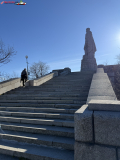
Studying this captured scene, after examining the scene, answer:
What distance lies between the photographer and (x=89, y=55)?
2020 centimetres

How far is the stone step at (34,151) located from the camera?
2686 mm

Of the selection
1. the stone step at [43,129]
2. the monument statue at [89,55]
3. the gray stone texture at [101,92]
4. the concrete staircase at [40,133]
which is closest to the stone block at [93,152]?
the concrete staircase at [40,133]

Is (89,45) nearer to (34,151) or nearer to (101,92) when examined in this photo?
(101,92)

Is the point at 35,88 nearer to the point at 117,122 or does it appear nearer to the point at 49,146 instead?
the point at 49,146

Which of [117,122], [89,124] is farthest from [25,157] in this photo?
[117,122]

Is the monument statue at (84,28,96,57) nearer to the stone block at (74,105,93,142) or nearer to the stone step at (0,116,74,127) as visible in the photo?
the stone step at (0,116,74,127)

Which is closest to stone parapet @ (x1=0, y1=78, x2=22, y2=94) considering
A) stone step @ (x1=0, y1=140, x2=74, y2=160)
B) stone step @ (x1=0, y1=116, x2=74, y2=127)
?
stone step @ (x1=0, y1=116, x2=74, y2=127)

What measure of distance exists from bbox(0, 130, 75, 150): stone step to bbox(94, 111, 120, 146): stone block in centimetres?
108

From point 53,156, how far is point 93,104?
1517mm

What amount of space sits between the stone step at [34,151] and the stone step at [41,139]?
0.10m

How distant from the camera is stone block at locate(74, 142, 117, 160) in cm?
204

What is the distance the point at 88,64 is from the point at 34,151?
58.4ft

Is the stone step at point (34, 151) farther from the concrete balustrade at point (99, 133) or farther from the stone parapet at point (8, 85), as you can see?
the stone parapet at point (8, 85)

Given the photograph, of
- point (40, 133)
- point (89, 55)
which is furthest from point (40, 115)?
point (89, 55)
